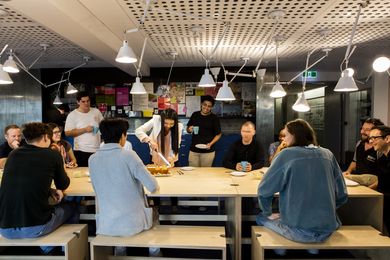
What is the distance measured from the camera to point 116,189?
2.11m

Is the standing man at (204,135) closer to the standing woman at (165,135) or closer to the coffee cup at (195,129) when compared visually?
the coffee cup at (195,129)

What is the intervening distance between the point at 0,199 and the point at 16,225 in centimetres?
21

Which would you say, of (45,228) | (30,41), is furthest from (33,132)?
(30,41)

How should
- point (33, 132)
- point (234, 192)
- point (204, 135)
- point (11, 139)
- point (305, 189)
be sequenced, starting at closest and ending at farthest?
point (305, 189) → point (33, 132) → point (234, 192) → point (11, 139) → point (204, 135)

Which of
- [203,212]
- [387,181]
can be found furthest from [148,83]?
[387,181]

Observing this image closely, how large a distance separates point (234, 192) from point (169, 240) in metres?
0.61

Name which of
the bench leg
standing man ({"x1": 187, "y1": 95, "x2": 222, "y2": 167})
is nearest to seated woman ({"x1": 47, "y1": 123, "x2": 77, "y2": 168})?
the bench leg

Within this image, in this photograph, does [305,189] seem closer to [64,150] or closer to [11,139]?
[64,150]

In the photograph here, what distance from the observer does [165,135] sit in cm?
348

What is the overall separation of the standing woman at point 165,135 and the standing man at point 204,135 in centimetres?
58

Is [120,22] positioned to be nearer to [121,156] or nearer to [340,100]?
[121,156]

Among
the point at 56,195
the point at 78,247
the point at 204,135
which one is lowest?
the point at 78,247

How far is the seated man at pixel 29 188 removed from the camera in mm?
2082

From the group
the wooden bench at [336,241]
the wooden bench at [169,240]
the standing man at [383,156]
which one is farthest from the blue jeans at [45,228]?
the standing man at [383,156]
